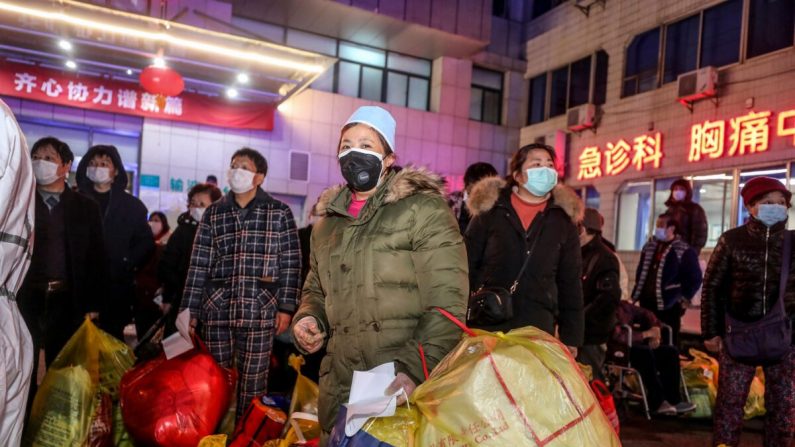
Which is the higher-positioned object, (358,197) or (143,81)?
(143,81)

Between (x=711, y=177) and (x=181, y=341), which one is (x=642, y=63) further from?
(x=181, y=341)

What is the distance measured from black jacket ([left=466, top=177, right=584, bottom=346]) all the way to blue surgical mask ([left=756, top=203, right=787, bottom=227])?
53.6 inches

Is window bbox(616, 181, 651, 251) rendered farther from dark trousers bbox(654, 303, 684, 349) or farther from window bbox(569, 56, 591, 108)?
dark trousers bbox(654, 303, 684, 349)

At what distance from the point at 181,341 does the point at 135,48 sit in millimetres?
9820

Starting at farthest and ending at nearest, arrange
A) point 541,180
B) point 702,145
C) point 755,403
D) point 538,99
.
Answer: point 538,99 < point 702,145 < point 755,403 < point 541,180

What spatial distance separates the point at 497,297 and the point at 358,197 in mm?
914

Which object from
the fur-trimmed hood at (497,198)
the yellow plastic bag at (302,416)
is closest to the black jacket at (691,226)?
the fur-trimmed hood at (497,198)

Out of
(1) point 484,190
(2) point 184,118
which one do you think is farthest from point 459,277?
(2) point 184,118

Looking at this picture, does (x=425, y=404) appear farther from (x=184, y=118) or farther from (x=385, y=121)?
(x=184, y=118)

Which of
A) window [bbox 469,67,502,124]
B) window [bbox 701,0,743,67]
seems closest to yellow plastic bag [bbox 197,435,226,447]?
window [bbox 701,0,743,67]

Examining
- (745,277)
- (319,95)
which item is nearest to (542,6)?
(319,95)

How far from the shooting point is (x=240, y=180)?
15.0ft

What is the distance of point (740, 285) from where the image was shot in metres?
4.33

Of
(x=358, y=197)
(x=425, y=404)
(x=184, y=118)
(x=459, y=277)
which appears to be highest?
(x=184, y=118)
